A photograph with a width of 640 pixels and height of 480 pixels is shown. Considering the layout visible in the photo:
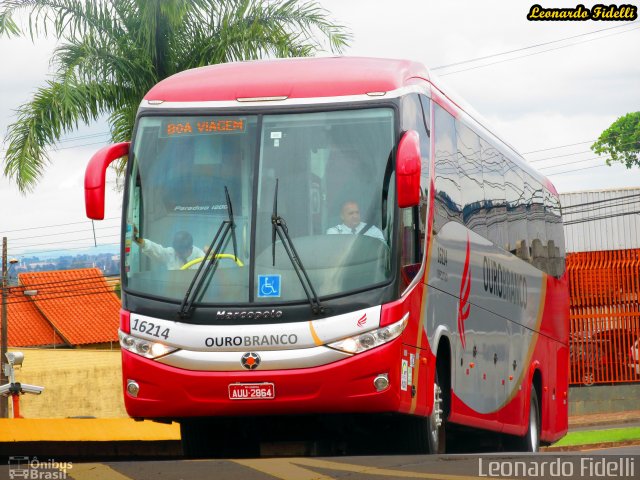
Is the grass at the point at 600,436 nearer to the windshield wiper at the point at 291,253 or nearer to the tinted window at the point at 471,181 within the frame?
the tinted window at the point at 471,181

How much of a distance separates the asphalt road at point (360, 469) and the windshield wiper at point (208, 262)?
1457mm

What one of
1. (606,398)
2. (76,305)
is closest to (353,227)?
(606,398)

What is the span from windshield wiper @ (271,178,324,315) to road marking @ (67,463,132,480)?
6.94ft

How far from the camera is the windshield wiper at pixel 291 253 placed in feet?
33.3

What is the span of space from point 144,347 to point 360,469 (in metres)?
2.65

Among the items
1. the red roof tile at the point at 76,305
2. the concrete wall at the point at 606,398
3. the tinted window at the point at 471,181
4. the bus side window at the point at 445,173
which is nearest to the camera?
the bus side window at the point at 445,173

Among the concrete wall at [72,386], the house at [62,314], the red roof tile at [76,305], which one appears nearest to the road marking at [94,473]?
the concrete wall at [72,386]

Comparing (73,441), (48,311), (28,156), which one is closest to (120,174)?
(28,156)

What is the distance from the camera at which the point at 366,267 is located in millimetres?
10297

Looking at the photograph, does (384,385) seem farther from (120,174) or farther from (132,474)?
(120,174)

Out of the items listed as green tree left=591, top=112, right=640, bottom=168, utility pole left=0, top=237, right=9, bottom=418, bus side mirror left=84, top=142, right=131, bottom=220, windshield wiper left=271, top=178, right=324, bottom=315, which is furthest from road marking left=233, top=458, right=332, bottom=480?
green tree left=591, top=112, right=640, bottom=168

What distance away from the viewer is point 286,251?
10328mm

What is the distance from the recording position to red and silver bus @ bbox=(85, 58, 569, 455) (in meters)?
10.2

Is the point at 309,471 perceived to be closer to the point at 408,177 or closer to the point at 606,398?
the point at 408,177
